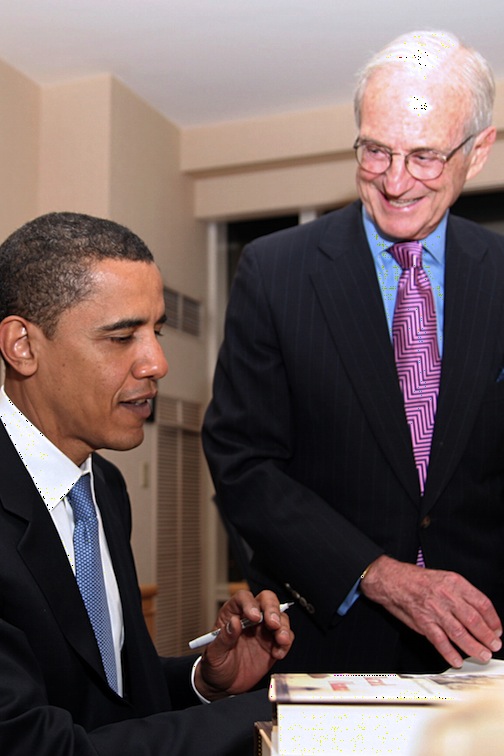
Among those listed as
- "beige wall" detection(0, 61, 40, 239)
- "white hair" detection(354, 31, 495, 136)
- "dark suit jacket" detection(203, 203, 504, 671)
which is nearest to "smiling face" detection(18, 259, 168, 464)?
"dark suit jacket" detection(203, 203, 504, 671)

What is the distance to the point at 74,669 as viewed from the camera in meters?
1.10

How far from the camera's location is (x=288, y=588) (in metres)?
1.48

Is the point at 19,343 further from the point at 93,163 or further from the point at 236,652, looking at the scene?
the point at 93,163

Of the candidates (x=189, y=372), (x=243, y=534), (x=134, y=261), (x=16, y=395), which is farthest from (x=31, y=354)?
(x=189, y=372)

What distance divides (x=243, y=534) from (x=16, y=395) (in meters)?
0.40

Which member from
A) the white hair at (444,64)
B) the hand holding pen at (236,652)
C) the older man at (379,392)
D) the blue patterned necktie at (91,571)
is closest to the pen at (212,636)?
the hand holding pen at (236,652)

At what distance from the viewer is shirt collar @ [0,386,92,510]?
127cm

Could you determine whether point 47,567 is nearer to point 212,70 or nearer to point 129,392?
point 129,392

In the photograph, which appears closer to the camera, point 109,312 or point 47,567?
point 47,567

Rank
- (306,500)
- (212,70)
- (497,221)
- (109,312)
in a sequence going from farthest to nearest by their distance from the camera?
(497,221), (212,70), (306,500), (109,312)

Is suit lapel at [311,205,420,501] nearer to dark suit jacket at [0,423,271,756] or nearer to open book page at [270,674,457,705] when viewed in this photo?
dark suit jacket at [0,423,271,756]

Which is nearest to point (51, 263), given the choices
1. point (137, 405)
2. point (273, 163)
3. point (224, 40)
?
point (137, 405)

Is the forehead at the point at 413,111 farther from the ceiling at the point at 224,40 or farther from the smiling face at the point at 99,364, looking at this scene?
the ceiling at the point at 224,40

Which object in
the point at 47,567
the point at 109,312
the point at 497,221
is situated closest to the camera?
the point at 47,567
